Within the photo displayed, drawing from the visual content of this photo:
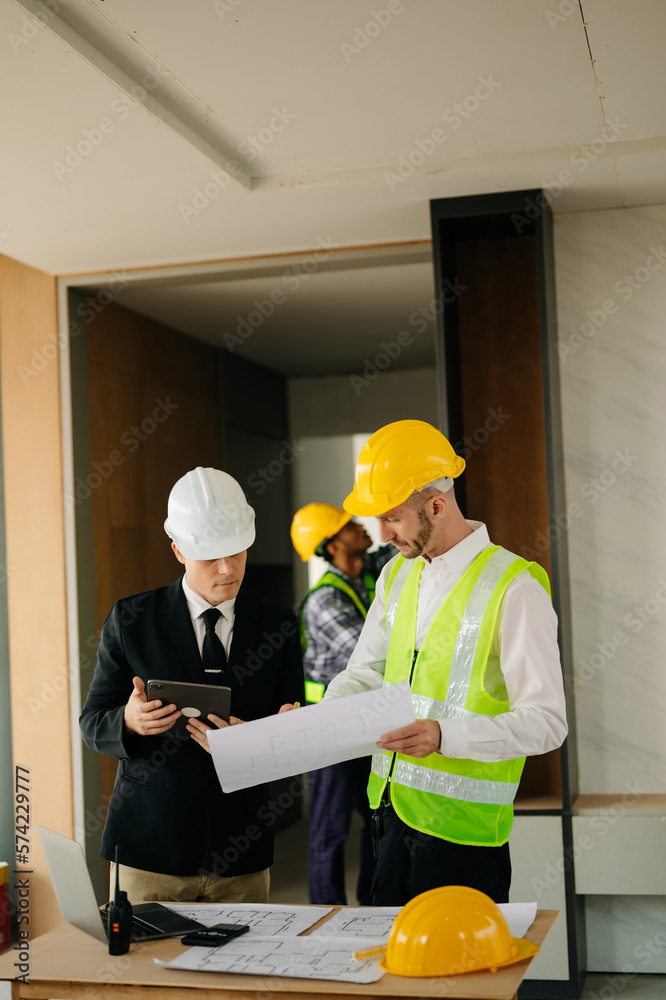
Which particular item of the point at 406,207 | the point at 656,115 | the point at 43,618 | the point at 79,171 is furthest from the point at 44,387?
the point at 656,115

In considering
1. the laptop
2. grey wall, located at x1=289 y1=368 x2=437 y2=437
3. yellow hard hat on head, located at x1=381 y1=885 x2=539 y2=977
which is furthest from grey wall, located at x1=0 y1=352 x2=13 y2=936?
grey wall, located at x1=289 y1=368 x2=437 y2=437

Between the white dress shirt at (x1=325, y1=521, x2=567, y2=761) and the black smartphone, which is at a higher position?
the white dress shirt at (x1=325, y1=521, x2=567, y2=761)

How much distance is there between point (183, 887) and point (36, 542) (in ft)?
9.20

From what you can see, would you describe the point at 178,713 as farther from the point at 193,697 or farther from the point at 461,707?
the point at 461,707

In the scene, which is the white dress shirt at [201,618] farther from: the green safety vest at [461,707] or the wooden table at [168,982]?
the wooden table at [168,982]

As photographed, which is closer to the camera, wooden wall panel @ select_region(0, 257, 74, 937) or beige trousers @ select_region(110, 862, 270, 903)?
beige trousers @ select_region(110, 862, 270, 903)

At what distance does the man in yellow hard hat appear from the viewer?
7.65ft

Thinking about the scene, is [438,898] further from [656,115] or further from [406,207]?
[406,207]

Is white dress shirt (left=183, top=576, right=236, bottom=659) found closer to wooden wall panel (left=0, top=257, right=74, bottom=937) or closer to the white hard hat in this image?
the white hard hat

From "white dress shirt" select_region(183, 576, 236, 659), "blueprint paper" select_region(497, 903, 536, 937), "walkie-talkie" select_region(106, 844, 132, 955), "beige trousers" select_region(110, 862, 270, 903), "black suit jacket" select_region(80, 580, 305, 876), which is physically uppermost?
"white dress shirt" select_region(183, 576, 236, 659)

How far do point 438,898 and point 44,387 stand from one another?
3740 millimetres

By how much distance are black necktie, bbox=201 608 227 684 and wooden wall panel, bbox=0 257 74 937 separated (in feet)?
8.17

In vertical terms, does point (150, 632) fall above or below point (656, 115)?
below

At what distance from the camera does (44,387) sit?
5.06 m
